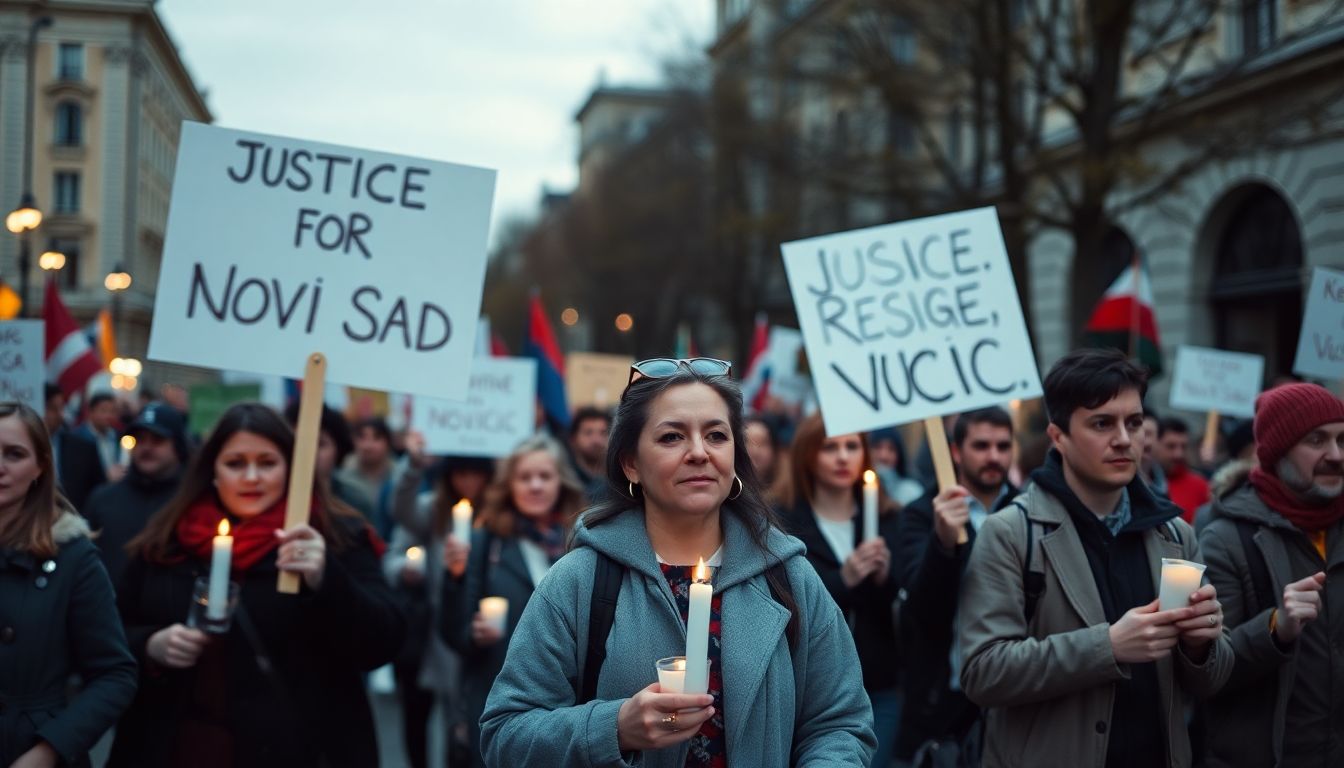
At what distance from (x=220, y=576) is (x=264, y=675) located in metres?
0.50

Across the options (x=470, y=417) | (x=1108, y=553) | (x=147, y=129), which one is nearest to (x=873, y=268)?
(x=1108, y=553)

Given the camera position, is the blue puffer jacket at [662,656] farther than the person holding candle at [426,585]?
No

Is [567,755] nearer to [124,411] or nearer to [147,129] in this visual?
[124,411]

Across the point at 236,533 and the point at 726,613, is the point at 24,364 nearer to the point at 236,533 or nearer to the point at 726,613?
the point at 236,533

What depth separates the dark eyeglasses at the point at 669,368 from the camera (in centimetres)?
288

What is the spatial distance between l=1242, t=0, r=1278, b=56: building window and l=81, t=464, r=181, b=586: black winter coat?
14782mm

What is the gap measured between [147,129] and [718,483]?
55057 mm

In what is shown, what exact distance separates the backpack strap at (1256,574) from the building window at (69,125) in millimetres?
44649

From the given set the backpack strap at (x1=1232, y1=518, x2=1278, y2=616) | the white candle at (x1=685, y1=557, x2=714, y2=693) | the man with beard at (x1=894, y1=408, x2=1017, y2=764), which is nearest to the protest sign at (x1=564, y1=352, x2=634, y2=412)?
the man with beard at (x1=894, y1=408, x2=1017, y2=764)

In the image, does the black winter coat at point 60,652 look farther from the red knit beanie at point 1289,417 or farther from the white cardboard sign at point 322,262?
the red knit beanie at point 1289,417

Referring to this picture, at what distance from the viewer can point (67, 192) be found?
170 ft

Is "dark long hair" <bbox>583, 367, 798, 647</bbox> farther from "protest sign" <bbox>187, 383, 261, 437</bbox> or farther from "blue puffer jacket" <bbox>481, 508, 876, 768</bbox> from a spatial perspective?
"protest sign" <bbox>187, 383, 261, 437</bbox>

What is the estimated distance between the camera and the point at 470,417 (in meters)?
8.28

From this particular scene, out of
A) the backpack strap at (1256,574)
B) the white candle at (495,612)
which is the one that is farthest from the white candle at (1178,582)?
the white candle at (495,612)
